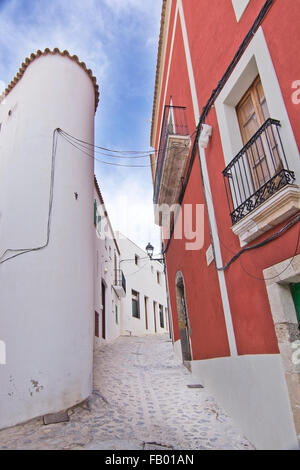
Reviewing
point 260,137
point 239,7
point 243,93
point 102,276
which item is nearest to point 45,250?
point 260,137

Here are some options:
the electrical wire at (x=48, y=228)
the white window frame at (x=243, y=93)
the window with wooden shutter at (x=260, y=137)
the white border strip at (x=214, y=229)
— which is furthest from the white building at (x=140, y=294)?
the window with wooden shutter at (x=260, y=137)

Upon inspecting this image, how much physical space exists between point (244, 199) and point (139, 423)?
11.4 ft

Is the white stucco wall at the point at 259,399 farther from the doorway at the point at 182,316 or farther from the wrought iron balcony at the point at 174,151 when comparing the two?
the wrought iron balcony at the point at 174,151

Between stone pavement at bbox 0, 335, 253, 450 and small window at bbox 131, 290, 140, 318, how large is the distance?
12872 millimetres

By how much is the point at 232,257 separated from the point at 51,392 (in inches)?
134

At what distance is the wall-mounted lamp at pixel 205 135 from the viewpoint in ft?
16.8

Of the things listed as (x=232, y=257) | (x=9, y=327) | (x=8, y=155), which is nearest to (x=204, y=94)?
(x=232, y=257)

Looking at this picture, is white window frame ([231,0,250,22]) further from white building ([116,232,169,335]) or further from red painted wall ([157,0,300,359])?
white building ([116,232,169,335])

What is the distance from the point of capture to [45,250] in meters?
5.31

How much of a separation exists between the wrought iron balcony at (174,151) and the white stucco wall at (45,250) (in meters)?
1.85

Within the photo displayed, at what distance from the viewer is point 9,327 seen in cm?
466

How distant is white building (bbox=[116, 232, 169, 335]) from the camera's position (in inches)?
743

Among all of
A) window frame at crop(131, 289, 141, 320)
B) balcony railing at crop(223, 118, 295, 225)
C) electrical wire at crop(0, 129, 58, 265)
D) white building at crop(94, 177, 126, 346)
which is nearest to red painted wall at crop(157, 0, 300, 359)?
balcony railing at crop(223, 118, 295, 225)
